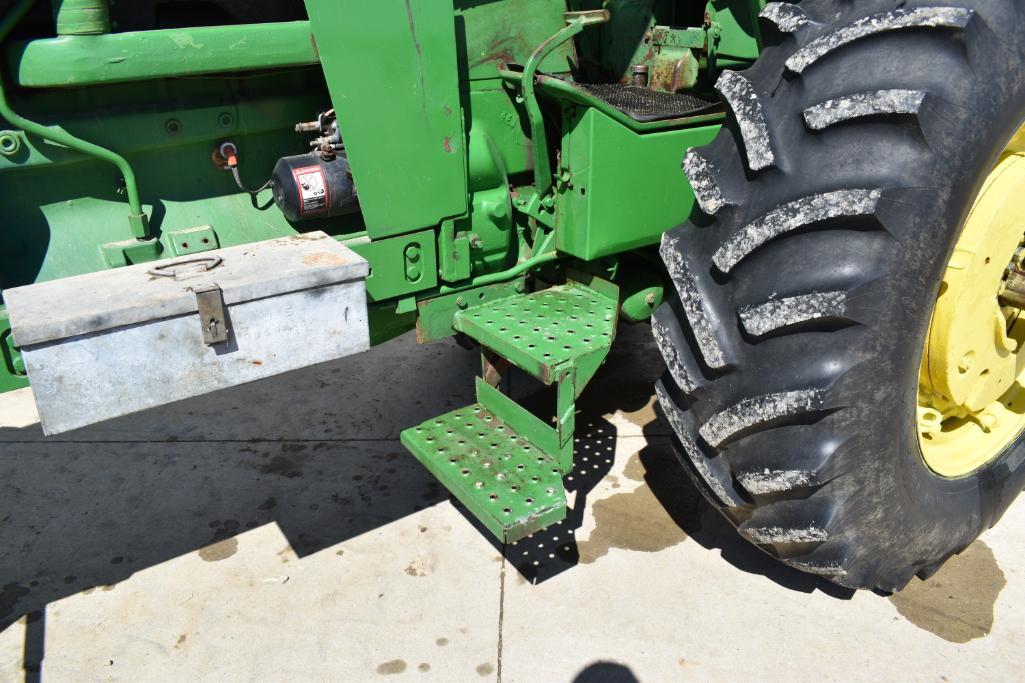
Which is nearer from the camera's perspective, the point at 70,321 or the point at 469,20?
the point at 70,321

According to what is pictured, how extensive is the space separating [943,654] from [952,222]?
1.14 m

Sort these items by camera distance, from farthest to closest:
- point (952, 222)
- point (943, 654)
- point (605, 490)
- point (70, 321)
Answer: point (605, 490)
point (943, 654)
point (952, 222)
point (70, 321)

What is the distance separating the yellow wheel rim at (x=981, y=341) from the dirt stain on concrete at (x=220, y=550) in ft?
6.43

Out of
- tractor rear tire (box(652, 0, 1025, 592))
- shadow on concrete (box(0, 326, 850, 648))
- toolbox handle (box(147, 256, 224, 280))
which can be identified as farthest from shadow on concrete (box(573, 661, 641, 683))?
toolbox handle (box(147, 256, 224, 280))

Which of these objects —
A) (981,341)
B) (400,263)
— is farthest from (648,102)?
(981,341)

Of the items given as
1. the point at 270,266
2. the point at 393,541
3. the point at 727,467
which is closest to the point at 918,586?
the point at 727,467

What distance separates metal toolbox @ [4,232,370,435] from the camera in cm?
147

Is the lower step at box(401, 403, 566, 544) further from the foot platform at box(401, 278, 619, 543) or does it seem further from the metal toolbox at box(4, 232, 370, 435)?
the metal toolbox at box(4, 232, 370, 435)

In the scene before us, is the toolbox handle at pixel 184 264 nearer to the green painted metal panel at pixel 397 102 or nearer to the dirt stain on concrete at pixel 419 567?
the green painted metal panel at pixel 397 102

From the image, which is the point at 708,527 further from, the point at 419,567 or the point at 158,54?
the point at 158,54

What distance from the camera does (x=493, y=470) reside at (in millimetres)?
2193

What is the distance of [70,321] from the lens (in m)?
1.44

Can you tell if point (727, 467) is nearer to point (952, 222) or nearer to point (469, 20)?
point (952, 222)

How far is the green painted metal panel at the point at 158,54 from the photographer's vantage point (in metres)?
1.66
